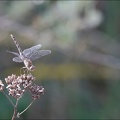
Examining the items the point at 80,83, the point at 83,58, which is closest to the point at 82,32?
the point at 83,58

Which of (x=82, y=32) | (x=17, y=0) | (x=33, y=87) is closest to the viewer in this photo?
(x=33, y=87)

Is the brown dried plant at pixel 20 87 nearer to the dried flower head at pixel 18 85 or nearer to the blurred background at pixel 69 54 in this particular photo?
the dried flower head at pixel 18 85

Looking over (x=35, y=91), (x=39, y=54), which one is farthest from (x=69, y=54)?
(x=35, y=91)

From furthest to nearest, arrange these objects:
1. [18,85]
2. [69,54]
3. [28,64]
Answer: [69,54], [28,64], [18,85]

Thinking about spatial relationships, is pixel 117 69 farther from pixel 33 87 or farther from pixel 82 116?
pixel 33 87

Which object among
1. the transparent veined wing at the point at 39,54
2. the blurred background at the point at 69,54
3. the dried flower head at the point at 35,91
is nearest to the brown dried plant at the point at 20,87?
the dried flower head at the point at 35,91

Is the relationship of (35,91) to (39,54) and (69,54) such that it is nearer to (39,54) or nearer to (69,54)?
(39,54)

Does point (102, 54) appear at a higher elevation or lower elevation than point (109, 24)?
lower

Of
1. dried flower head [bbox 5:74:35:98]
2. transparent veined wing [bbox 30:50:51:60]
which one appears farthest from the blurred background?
dried flower head [bbox 5:74:35:98]
